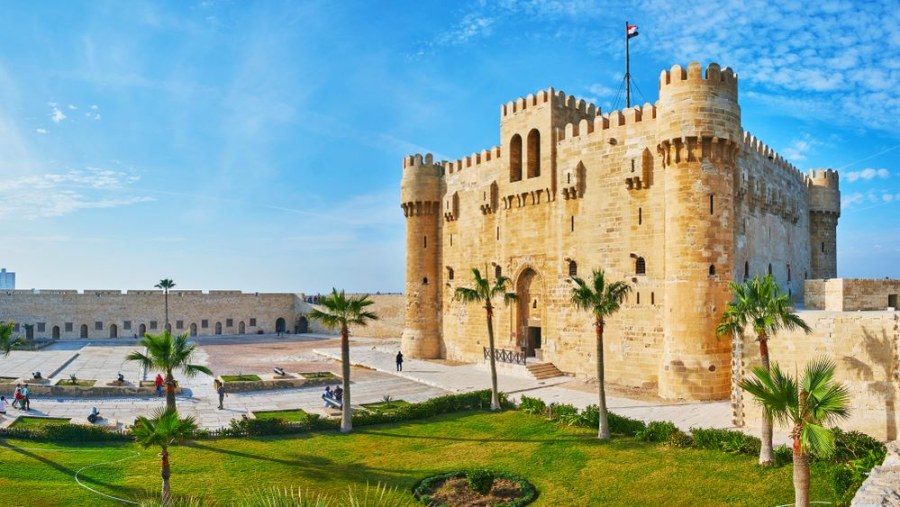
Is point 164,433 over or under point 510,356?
over

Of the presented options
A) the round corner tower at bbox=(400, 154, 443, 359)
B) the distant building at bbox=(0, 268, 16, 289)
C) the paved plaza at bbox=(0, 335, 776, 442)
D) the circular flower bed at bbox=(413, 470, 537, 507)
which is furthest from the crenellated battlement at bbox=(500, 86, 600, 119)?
the distant building at bbox=(0, 268, 16, 289)

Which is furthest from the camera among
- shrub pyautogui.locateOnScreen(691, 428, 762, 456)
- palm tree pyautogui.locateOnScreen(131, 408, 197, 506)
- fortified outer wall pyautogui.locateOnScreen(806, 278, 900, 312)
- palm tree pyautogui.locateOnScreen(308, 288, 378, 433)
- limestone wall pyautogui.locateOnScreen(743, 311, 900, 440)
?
fortified outer wall pyautogui.locateOnScreen(806, 278, 900, 312)

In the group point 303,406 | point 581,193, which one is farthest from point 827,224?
point 303,406

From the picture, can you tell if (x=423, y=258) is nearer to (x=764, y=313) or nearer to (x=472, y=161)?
(x=472, y=161)

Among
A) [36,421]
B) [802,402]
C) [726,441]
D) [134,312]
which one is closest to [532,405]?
[726,441]

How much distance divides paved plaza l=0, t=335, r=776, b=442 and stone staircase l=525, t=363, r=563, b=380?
0.44 metres

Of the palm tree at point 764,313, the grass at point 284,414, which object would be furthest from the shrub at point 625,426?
the grass at point 284,414

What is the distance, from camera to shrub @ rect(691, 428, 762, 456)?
56.1 feet

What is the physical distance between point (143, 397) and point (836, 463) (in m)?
26.2

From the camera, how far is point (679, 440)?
18.4 m

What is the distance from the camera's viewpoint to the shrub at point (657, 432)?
18750mm

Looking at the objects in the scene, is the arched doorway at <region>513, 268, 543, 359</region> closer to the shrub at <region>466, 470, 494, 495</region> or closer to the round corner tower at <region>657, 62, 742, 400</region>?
the round corner tower at <region>657, 62, 742, 400</region>

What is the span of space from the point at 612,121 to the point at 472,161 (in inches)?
423

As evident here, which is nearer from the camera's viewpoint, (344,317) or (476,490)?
(476,490)
